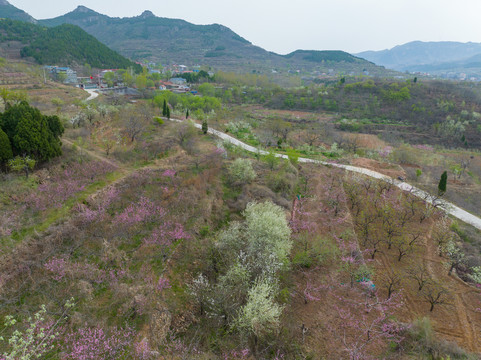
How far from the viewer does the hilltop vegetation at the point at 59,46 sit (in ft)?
306

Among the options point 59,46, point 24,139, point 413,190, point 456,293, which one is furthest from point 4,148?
point 59,46

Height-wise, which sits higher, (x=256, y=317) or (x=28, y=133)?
(x=28, y=133)

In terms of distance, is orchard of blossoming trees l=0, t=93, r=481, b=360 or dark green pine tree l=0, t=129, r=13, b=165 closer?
orchard of blossoming trees l=0, t=93, r=481, b=360

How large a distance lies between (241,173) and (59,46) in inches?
4429

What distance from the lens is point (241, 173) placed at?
26.5 m

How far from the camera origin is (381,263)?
60.9 feet

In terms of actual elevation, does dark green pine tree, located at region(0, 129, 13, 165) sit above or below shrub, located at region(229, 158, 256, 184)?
above

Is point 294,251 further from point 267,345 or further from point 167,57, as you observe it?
point 167,57

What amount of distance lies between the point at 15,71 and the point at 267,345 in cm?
8025

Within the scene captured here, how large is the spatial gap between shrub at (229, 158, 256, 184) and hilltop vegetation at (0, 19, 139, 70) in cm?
9836

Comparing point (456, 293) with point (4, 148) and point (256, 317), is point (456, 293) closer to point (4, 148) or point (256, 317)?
point (256, 317)

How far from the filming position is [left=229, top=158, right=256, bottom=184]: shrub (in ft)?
86.2

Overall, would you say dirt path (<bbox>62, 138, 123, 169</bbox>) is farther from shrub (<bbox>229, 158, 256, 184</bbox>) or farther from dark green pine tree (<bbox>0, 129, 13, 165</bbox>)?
shrub (<bbox>229, 158, 256, 184</bbox>)

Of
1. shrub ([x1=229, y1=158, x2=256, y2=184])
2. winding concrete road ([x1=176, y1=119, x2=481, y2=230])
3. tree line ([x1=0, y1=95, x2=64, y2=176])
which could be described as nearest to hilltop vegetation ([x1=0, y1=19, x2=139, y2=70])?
tree line ([x1=0, y1=95, x2=64, y2=176])
